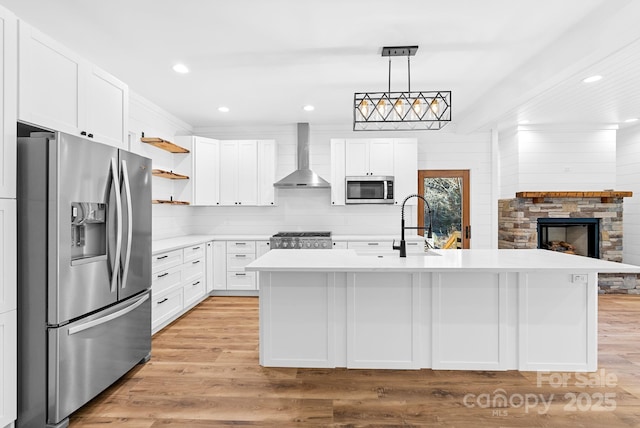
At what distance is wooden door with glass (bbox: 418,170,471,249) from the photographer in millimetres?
5605

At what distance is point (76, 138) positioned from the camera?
210 centimetres

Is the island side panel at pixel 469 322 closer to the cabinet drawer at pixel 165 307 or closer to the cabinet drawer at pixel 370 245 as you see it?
the cabinet drawer at pixel 370 245

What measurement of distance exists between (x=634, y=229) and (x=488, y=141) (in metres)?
2.51

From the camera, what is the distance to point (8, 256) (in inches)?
73.2

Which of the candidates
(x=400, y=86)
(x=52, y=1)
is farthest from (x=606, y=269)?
(x=52, y=1)

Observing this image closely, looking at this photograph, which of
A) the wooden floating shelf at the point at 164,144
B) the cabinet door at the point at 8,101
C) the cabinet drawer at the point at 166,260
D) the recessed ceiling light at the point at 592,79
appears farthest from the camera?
the wooden floating shelf at the point at 164,144

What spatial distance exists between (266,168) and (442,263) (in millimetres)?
3433

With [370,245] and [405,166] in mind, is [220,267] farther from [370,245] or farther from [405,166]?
[405,166]

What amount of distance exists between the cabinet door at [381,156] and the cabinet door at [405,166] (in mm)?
78

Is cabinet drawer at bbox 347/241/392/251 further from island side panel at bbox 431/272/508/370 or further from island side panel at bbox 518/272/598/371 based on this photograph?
island side panel at bbox 518/272/598/371

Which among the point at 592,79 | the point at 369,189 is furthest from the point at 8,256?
the point at 592,79

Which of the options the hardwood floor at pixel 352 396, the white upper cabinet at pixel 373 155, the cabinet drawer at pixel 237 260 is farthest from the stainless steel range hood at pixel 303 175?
the hardwood floor at pixel 352 396

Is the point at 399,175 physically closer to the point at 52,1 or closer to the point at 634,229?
the point at 634,229

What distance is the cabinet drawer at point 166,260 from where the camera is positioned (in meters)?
3.43
